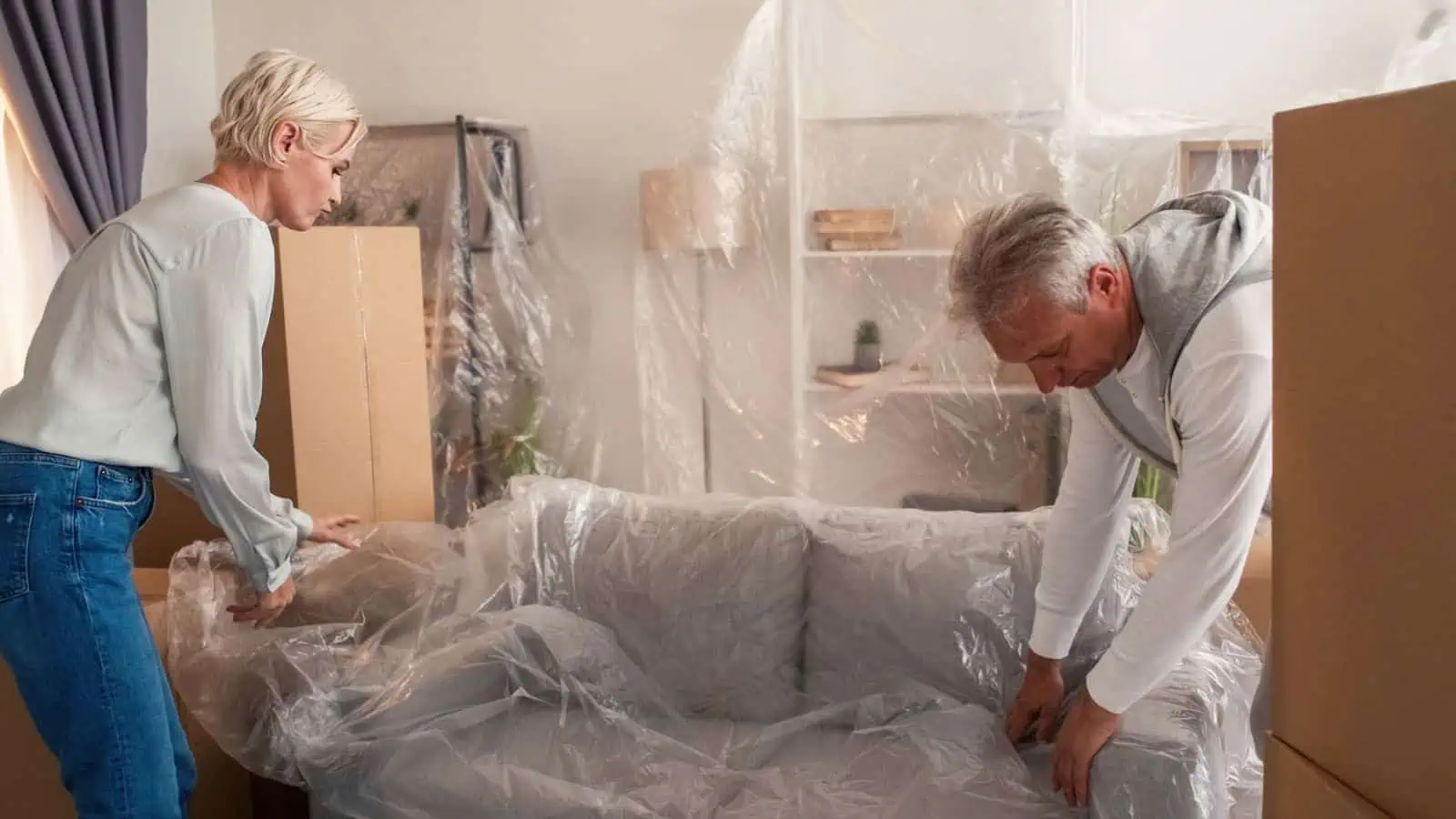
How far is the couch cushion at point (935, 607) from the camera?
1818 millimetres

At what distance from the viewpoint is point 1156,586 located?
1290mm

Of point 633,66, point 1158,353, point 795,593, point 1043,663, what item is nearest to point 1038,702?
point 1043,663

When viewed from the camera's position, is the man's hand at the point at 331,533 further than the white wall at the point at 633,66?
No

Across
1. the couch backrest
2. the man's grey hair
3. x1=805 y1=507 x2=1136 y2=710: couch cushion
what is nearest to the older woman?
the couch backrest

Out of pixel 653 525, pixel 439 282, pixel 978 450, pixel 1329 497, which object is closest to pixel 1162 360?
pixel 1329 497

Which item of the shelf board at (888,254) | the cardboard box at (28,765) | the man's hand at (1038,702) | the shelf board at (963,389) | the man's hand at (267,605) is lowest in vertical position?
the cardboard box at (28,765)

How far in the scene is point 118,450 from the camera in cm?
133

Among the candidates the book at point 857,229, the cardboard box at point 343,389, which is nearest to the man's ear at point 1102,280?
the book at point 857,229

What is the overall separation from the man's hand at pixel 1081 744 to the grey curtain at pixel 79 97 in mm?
2424

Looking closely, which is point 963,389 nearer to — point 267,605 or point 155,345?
point 267,605

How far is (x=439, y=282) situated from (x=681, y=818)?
181cm

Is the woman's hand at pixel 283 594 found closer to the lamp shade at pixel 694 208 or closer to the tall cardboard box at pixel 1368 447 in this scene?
the tall cardboard box at pixel 1368 447

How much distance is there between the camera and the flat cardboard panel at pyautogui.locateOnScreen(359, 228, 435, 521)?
8.72 ft

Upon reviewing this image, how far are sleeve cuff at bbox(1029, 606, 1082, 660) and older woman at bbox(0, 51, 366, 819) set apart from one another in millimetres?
1053
